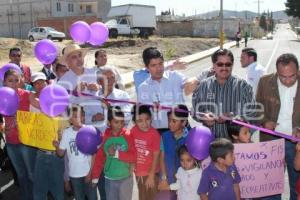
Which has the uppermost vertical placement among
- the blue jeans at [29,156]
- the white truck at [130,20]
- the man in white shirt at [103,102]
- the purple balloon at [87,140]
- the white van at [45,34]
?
the white truck at [130,20]

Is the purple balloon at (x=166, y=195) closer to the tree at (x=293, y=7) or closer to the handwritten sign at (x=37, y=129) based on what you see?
the handwritten sign at (x=37, y=129)

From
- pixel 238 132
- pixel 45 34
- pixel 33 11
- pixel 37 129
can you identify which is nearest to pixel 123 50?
pixel 45 34

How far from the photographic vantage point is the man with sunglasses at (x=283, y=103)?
4380mm

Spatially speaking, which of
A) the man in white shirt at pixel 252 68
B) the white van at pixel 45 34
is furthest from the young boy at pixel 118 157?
the white van at pixel 45 34

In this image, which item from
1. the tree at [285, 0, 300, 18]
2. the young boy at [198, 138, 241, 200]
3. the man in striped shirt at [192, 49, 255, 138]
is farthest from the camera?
the tree at [285, 0, 300, 18]

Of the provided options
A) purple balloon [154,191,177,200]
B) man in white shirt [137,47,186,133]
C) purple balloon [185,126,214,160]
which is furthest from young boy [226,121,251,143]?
purple balloon [154,191,177,200]

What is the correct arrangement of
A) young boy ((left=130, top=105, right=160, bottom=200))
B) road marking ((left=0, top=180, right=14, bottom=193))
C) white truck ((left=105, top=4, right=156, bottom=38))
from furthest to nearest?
1. white truck ((left=105, top=4, right=156, bottom=38))
2. road marking ((left=0, top=180, right=14, bottom=193))
3. young boy ((left=130, top=105, right=160, bottom=200))

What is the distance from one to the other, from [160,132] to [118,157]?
0.57 m

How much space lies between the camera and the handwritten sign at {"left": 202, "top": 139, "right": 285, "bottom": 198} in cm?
435

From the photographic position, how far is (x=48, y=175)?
4660 mm

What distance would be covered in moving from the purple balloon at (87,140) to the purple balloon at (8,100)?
0.86 meters

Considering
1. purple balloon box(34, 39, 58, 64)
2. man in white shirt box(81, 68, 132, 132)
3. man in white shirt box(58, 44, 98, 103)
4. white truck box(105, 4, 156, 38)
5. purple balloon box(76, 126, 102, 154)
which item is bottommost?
purple balloon box(76, 126, 102, 154)

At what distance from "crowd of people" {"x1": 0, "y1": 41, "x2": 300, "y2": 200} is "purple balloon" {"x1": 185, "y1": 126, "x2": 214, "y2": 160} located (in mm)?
69

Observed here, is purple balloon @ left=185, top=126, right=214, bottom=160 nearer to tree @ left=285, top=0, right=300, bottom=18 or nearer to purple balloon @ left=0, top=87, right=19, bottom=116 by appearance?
purple balloon @ left=0, top=87, right=19, bottom=116
